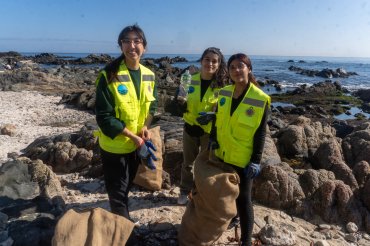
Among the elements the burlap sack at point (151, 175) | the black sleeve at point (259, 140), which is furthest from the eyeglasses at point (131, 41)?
the black sleeve at point (259, 140)

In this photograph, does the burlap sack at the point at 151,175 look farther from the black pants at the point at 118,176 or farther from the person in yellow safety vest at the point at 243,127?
the person in yellow safety vest at the point at 243,127

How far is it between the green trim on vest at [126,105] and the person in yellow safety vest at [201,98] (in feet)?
3.48

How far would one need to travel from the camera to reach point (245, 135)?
370 centimetres

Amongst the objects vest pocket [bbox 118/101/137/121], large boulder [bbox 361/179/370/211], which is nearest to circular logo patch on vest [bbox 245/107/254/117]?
vest pocket [bbox 118/101/137/121]

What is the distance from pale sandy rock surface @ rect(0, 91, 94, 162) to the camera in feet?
31.1

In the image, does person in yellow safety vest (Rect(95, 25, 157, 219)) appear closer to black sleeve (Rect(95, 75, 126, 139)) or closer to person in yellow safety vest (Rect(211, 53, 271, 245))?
black sleeve (Rect(95, 75, 126, 139))

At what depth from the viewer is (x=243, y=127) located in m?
3.68

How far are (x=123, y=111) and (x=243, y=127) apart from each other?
1221mm

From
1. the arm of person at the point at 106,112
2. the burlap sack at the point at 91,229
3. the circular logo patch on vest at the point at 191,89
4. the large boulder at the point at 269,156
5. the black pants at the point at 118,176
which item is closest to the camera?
the burlap sack at the point at 91,229

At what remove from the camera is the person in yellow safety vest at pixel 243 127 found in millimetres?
3643

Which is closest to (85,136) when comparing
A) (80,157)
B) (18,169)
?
(80,157)

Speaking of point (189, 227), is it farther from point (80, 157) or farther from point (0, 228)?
point (80, 157)

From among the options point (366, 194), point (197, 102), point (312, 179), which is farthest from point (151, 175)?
point (366, 194)

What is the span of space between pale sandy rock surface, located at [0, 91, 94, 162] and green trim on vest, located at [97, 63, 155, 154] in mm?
5222
